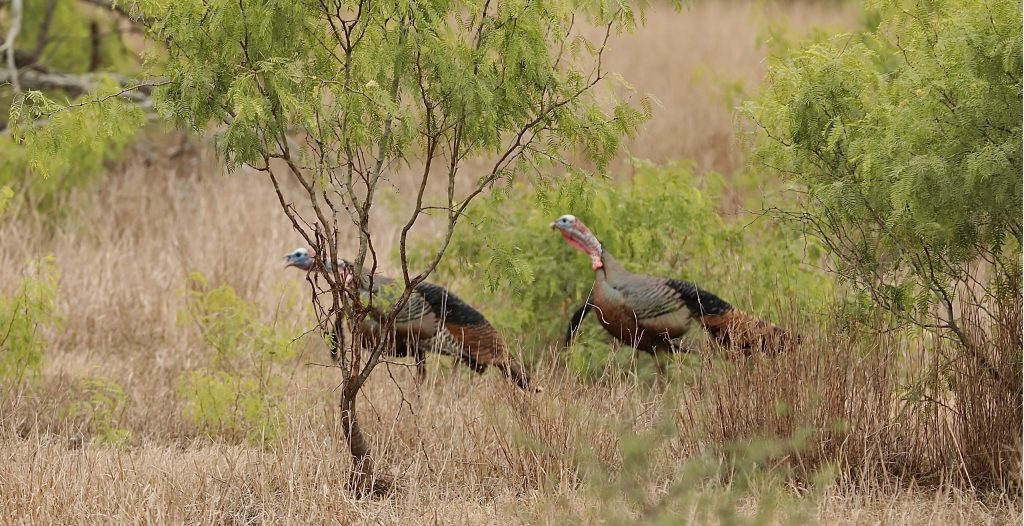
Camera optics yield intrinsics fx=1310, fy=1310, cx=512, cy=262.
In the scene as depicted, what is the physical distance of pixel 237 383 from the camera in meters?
6.39

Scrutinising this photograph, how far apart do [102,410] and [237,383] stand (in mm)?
690

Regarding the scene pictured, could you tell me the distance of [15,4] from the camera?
9.61m

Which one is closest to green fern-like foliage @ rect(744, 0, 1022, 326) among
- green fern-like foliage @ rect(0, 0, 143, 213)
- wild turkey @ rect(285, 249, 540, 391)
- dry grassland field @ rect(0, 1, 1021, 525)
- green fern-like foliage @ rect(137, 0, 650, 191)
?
dry grassland field @ rect(0, 1, 1021, 525)

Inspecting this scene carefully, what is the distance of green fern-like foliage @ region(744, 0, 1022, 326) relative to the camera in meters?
4.47

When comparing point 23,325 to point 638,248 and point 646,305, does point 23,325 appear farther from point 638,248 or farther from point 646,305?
point 638,248

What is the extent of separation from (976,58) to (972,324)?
111cm

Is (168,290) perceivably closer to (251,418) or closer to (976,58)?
(251,418)

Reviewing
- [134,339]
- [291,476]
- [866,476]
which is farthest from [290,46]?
[134,339]

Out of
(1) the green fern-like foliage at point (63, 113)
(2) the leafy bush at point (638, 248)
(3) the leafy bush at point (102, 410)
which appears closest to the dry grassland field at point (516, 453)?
(3) the leafy bush at point (102, 410)

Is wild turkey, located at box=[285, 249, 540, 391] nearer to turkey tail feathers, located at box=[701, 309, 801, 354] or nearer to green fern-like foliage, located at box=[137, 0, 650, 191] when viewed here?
turkey tail feathers, located at box=[701, 309, 801, 354]

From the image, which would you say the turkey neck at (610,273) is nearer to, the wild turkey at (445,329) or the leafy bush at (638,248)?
the leafy bush at (638,248)

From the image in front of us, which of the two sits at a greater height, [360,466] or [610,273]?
[610,273]

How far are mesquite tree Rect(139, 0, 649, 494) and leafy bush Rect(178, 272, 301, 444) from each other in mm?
1323

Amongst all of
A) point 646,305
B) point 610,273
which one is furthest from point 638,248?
point 646,305
